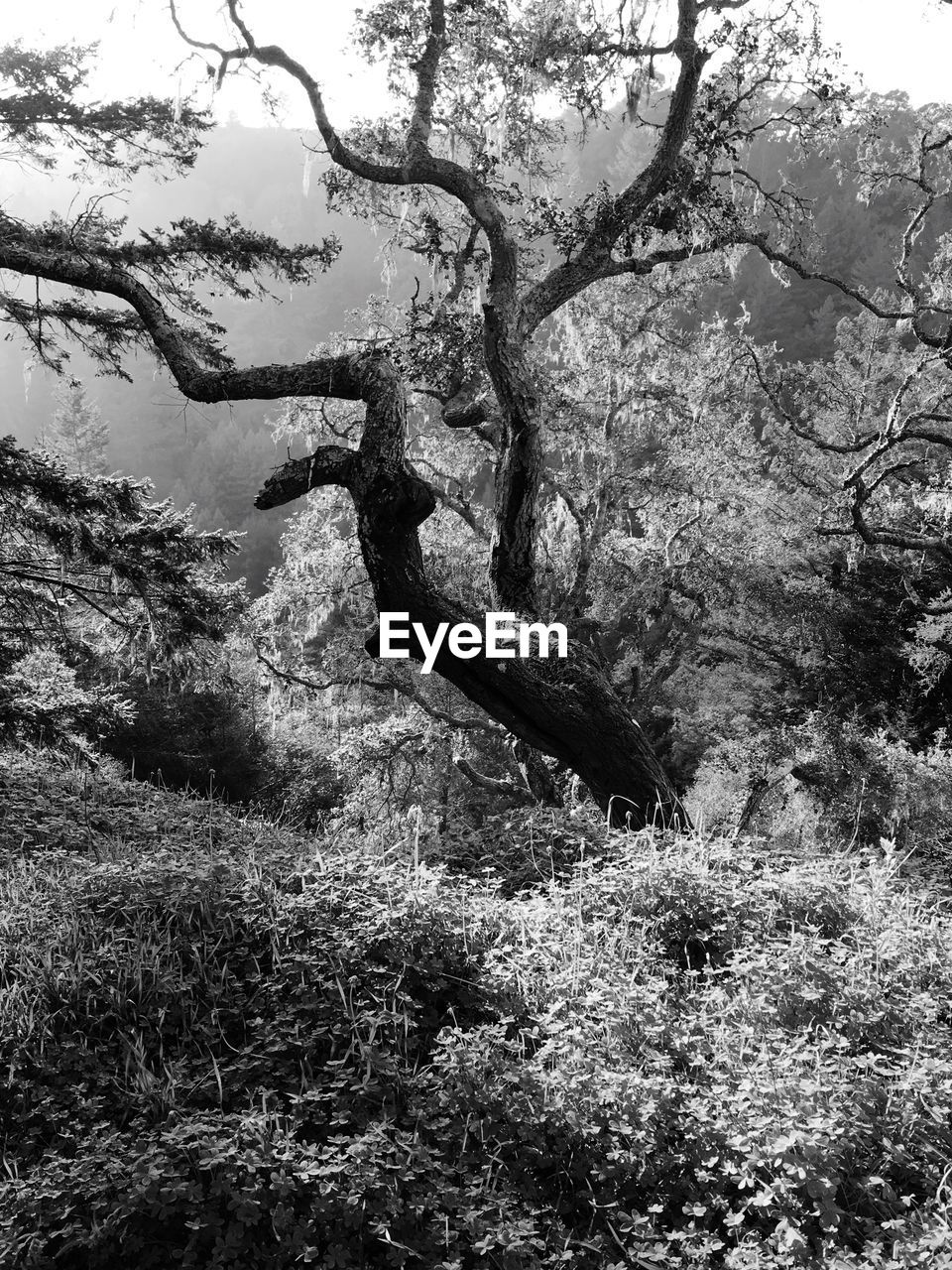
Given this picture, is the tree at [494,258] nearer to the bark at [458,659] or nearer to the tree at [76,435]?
the bark at [458,659]

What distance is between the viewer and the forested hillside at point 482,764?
2.16m

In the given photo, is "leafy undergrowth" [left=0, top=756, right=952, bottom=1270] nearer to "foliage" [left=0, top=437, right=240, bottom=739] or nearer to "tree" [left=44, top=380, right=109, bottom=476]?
"foliage" [left=0, top=437, right=240, bottom=739]

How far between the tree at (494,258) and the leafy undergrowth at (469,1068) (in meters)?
1.70

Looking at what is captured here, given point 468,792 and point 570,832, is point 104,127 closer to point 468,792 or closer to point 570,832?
point 570,832

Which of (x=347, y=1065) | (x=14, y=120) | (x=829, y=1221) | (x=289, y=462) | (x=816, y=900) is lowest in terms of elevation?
(x=347, y=1065)

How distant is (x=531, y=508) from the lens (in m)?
5.50

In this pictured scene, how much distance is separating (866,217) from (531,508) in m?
38.5

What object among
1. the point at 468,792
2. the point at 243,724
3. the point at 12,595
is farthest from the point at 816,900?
the point at 243,724

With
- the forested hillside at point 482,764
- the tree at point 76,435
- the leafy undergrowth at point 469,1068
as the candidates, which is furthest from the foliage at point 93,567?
the tree at point 76,435

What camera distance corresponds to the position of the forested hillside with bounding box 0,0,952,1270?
2.16 m

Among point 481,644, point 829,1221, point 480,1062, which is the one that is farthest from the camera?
point 481,644

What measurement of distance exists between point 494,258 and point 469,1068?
5165 millimetres

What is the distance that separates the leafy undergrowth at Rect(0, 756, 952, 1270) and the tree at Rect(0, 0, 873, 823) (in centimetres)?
170

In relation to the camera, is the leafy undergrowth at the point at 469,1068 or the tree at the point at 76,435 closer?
the leafy undergrowth at the point at 469,1068
